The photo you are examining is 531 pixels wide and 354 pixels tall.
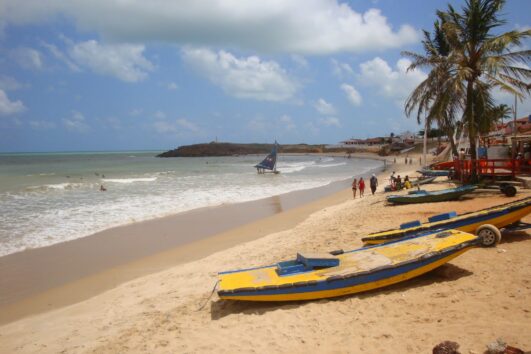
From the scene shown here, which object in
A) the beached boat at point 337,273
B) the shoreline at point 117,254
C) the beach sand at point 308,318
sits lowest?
the shoreline at point 117,254

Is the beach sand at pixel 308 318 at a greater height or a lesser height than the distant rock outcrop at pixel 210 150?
lesser

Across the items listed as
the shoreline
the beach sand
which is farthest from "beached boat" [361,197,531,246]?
the shoreline

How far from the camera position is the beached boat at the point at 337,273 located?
568 centimetres

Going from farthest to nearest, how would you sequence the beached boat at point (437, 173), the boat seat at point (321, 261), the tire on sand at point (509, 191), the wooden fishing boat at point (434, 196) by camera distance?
1. the beached boat at point (437, 173)
2. the wooden fishing boat at point (434, 196)
3. the tire on sand at point (509, 191)
4. the boat seat at point (321, 261)

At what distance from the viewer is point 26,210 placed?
18.2 metres

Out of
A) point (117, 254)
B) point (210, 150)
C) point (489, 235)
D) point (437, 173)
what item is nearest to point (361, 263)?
point (489, 235)

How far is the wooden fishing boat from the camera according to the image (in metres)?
13.2

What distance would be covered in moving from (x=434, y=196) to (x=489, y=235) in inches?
244

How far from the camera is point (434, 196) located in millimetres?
13375

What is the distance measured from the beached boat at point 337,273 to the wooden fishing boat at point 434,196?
7585 millimetres

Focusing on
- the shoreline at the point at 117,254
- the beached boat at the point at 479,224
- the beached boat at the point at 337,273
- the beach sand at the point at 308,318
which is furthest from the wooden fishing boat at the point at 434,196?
the beached boat at the point at 337,273

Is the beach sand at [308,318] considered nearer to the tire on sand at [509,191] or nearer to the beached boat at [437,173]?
the tire on sand at [509,191]

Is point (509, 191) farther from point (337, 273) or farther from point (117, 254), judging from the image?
point (117, 254)

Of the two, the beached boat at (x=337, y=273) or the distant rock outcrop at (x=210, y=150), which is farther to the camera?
the distant rock outcrop at (x=210, y=150)
